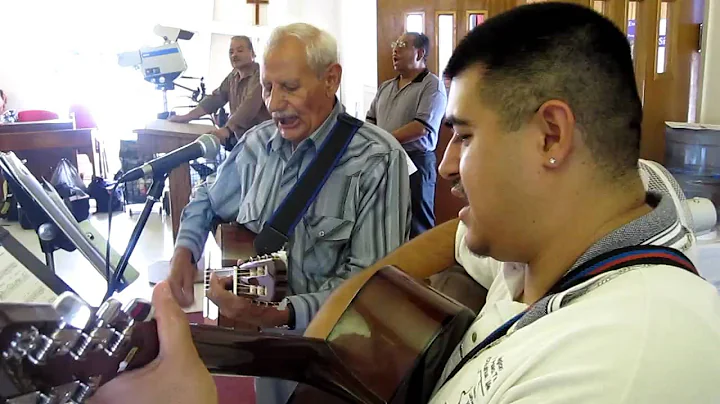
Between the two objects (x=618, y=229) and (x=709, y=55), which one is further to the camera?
(x=709, y=55)

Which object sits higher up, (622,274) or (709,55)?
(709,55)

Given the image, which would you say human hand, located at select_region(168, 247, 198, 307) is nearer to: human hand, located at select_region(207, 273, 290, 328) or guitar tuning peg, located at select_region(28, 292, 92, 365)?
human hand, located at select_region(207, 273, 290, 328)

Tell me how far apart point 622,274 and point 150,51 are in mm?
3985

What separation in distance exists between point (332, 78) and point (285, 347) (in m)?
0.89

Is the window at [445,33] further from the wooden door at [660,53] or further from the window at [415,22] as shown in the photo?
the wooden door at [660,53]

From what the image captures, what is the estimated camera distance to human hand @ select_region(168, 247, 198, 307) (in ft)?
5.41

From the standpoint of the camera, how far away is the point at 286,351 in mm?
976

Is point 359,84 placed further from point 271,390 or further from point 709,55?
point 271,390

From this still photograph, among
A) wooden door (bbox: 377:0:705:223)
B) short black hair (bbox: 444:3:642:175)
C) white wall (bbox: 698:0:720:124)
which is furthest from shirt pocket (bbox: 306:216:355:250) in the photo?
white wall (bbox: 698:0:720:124)

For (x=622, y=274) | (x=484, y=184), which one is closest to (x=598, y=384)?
(x=622, y=274)

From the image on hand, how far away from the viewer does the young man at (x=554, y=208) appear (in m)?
0.64

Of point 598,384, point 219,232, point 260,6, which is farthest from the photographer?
point 260,6

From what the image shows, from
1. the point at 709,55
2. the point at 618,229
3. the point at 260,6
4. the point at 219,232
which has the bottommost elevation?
the point at 219,232

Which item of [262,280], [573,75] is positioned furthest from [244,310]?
[573,75]
